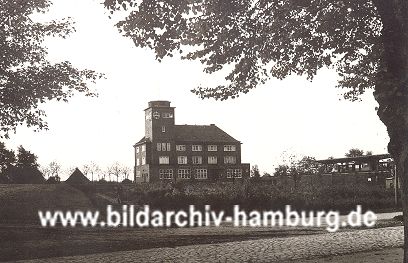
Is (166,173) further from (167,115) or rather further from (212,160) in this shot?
(167,115)

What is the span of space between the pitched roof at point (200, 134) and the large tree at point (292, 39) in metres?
71.5

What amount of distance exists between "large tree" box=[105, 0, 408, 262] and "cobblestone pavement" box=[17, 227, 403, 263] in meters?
4.17

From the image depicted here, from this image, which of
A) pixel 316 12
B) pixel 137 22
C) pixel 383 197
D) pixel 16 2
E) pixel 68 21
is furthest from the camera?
pixel 383 197

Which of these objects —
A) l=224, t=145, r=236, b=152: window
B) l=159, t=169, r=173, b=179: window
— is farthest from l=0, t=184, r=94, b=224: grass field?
l=224, t=145, r=236, b=152: window

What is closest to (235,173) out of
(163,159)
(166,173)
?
(166,173)

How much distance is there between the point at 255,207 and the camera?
28016 mm

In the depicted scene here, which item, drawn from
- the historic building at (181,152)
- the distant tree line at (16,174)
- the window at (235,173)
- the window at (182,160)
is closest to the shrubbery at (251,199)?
the distant tree line at (16,174)

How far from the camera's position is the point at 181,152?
82188 mm

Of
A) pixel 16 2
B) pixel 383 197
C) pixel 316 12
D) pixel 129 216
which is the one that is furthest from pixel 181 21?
pixel 383 197

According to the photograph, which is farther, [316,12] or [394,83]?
[316,12]

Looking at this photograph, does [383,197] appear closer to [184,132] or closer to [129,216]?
[129,216]

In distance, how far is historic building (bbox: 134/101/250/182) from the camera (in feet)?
261

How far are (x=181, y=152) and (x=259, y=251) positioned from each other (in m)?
70.5

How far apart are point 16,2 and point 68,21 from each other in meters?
2.49
